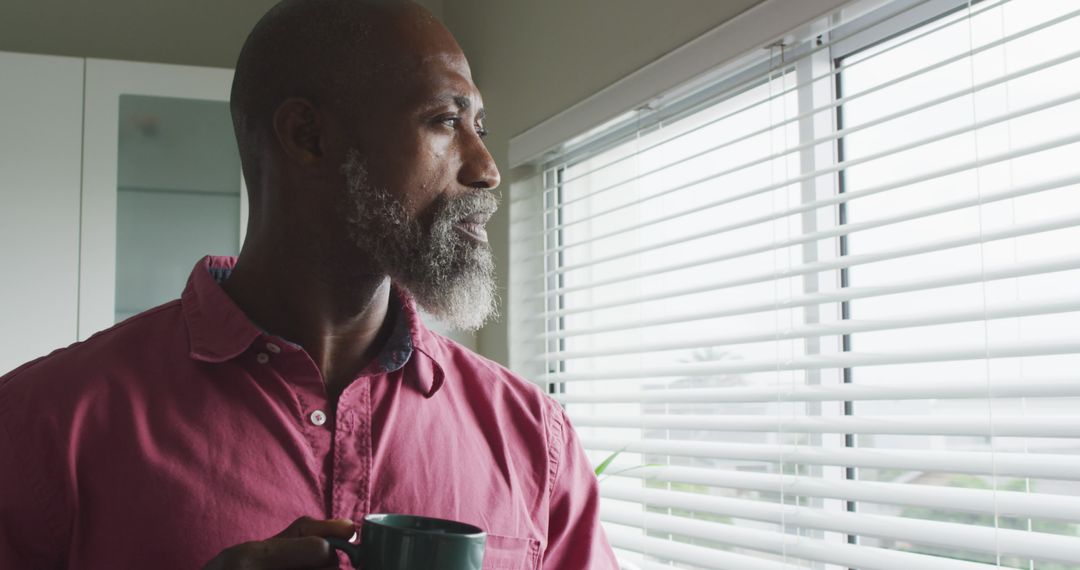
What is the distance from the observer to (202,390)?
3.15ft

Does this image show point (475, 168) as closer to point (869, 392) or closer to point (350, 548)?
point (350, 548)

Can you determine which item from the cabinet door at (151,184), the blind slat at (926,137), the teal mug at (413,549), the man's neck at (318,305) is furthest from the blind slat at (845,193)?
the cabinet door at (151,184)

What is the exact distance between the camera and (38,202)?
2.34 meters

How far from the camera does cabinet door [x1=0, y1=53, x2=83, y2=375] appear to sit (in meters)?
2.31

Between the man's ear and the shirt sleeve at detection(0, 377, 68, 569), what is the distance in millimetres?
392

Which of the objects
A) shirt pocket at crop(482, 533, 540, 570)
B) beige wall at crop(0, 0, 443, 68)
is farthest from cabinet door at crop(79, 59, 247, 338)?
shirt pocket at crop(482, 533, 540, 570)

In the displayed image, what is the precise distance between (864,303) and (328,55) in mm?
967

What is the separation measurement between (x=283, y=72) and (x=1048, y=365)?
1.03 metres

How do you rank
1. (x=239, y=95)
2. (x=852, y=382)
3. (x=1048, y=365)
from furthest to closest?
(x=852, y=382)
(x=1048, y=365)
(x=239, y=95)

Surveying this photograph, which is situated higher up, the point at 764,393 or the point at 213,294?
the point at 213,294

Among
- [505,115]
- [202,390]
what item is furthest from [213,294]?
[505,115]

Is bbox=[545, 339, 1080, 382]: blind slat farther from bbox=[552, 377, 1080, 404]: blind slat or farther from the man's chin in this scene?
the man's chin

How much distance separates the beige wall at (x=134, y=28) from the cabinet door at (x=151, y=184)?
0.61m

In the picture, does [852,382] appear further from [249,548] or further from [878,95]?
[249,548]
